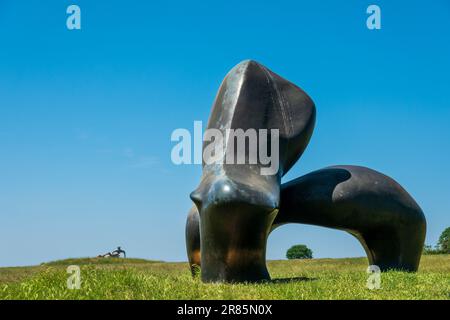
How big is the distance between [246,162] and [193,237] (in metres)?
2.40

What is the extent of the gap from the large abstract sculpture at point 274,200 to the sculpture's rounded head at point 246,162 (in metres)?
0.02

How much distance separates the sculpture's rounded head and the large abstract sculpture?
0.05 ft

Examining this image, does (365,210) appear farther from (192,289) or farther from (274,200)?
(192,289)

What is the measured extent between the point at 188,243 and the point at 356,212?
10.4 feet

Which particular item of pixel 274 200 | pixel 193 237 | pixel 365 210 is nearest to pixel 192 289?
pixel 274 200

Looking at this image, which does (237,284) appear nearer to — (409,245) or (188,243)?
(188,243)

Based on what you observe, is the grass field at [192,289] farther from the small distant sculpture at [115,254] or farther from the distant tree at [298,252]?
the distant tree at [298,252]

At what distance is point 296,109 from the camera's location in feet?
33.6

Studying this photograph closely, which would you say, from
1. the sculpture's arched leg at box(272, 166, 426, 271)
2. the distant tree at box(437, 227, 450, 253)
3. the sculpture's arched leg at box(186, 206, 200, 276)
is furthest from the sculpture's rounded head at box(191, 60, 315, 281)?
the distant tree at box(437, 227, 450, 253)

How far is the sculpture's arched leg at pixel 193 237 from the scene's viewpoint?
10.8m

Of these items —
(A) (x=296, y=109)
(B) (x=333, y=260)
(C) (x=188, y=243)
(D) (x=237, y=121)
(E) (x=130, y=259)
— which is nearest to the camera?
(D) (x=237, y=121)
